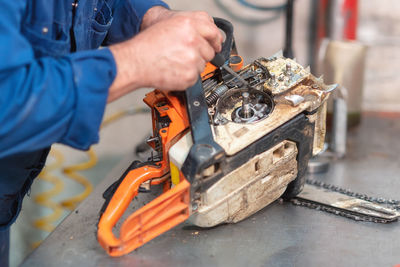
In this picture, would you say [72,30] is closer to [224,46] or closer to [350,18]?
[224,46]

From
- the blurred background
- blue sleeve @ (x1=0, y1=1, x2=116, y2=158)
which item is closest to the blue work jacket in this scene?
blue sleeve @ (x1=0, y1=1, x2=116, y2=158)

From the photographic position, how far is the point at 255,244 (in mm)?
928

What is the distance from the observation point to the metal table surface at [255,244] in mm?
881

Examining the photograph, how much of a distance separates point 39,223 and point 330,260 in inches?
49.5

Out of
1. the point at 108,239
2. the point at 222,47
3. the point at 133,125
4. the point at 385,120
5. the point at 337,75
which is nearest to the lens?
the point at 108,239

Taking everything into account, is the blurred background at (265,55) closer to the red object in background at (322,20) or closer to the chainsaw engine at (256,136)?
the red object in background at (322,20)

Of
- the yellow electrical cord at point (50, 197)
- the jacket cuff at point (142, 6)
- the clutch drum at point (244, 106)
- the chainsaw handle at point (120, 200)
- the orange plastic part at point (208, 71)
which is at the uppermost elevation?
the jacket cuff at point (142, 6)

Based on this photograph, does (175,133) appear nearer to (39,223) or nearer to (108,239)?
(108,239)

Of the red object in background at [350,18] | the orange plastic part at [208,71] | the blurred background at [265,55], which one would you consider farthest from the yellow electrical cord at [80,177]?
the red object in background at [350,18]

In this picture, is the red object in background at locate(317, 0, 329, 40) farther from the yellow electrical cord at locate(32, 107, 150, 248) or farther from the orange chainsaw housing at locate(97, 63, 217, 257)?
the orange chainsaw housing at locate(97, 63, 217, 257)

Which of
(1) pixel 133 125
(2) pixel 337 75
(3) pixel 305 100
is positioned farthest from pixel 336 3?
(1) pixel 133 125

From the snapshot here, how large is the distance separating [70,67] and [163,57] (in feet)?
0.52

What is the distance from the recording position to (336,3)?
157 cm

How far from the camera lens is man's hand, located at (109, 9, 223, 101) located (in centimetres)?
77
